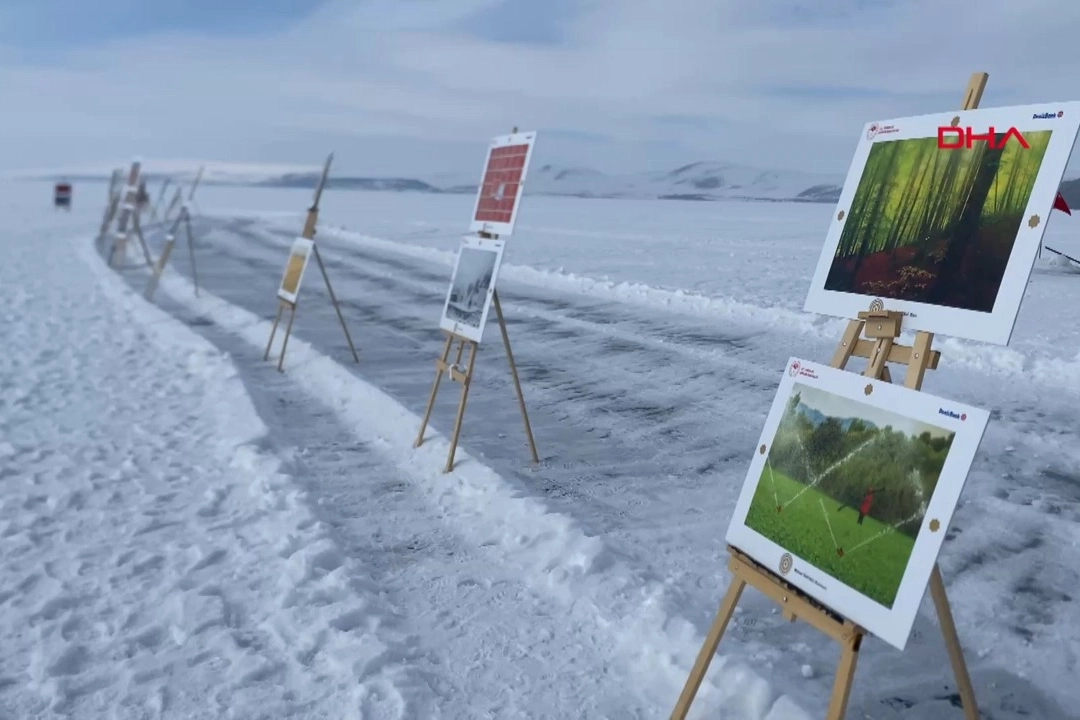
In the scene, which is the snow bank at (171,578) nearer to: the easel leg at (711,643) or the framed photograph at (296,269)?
the easel leg at (711,643)

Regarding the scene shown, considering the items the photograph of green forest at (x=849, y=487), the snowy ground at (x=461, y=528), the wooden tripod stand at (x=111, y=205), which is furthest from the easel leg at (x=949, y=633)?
the wooden tripod stand at (x=111, y=205)

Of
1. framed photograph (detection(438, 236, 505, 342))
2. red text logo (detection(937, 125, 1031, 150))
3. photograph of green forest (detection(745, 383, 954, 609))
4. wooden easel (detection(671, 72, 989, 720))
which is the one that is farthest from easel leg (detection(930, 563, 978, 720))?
framed photograph (detection(438, 236, 505, 342))

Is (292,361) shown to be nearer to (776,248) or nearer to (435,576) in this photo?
(435,576)

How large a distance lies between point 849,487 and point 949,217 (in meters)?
0.84

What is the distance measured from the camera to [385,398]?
21.6 feet

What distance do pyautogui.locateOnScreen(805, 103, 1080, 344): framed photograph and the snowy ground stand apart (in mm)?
1277

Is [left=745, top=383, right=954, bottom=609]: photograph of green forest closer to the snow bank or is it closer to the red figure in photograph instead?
the red figure in photograph


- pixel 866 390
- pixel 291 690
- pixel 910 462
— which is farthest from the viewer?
pixel 291 690

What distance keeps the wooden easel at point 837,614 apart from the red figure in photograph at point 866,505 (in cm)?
21

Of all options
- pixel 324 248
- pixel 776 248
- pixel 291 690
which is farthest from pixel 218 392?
pixel 324 248

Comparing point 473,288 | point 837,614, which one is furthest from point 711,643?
point 473,288

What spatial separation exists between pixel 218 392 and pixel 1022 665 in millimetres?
5715

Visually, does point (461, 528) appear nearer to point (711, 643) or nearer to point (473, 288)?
point (473, 288)

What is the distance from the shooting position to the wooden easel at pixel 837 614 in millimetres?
2281
